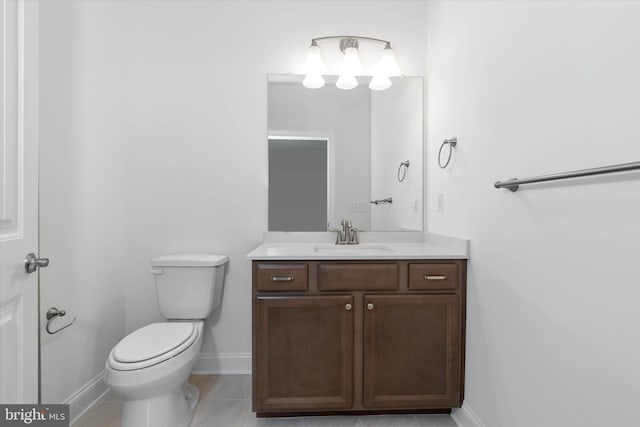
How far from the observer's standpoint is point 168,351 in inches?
59.9

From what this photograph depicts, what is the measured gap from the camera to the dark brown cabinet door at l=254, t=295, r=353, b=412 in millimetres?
1662

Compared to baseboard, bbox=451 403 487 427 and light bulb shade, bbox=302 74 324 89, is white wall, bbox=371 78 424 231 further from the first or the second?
baseboard, bbox=451 403 487 427

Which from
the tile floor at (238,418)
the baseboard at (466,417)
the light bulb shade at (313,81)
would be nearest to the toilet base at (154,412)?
the tile floor at (238,418)

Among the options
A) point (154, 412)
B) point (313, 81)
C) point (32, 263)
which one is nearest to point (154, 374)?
point (154, 412)

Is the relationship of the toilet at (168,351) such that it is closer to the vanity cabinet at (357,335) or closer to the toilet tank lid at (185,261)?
the toilet tank lid at (185,261)

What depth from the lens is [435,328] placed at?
1.70 m

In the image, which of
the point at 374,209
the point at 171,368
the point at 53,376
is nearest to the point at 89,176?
the point at 53,376

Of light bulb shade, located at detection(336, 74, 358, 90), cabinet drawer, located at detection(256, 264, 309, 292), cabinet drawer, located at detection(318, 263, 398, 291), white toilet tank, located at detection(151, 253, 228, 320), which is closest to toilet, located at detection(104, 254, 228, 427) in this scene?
white toilet tank, located at detection(151, 253, 228, 320)

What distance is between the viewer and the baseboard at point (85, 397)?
1.72 meters

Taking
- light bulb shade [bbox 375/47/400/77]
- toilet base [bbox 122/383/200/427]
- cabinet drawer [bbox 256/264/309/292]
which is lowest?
toilet base [bbox 122/383/200/427]

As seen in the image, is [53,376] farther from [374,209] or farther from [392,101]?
[392,101]

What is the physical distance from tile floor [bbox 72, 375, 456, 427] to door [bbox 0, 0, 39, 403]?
0.84 m

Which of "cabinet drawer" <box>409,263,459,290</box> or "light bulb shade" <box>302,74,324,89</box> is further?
"light bulb shade" <box>302,74,324,89</box>

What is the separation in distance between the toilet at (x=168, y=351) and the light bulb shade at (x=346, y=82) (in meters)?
1.36
